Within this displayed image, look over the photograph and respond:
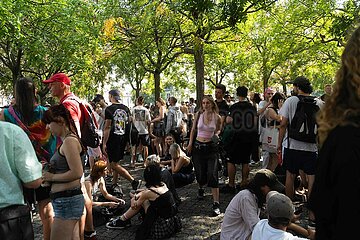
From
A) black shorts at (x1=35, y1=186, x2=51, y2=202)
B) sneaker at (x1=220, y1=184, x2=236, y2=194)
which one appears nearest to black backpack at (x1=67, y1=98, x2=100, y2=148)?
black shorts at (x1=35, y1=186, x2=51, y2=202)

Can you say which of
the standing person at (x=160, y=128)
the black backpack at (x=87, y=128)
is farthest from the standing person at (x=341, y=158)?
the standing person at (x=160, y=128)

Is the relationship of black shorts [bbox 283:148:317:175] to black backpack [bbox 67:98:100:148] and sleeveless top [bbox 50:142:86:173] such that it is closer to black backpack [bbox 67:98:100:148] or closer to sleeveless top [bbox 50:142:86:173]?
black backpack [bbox 67:98:100:148]

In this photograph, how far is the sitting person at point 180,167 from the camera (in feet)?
21.7

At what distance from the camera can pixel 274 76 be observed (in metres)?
38.4

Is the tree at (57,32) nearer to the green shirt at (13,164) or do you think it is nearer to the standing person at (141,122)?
the standing person at (141,122)

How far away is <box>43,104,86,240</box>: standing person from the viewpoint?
3.08 meters

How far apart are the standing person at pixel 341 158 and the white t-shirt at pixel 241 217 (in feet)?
7.70

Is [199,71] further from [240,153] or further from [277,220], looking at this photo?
[277,220]

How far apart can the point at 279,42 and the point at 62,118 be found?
15.5 m

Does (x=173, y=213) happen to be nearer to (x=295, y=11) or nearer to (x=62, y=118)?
(x=62, y=118)

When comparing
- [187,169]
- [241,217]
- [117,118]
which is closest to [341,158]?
[241,217]

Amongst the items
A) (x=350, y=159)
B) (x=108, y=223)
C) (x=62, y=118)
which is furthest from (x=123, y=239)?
(x=350, y=159)

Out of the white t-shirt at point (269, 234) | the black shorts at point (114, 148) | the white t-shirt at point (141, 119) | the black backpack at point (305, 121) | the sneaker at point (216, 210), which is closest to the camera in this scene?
the white t-shirt at point (269, 234)

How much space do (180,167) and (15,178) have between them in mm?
4625
